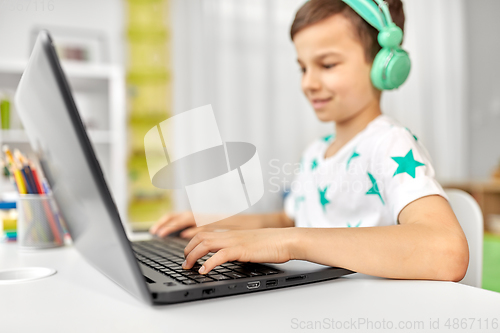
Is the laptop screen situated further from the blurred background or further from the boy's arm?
the blurred background

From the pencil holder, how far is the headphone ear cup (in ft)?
2.13

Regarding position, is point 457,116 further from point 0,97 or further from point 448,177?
point 0,97

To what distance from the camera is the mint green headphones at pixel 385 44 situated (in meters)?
0.77

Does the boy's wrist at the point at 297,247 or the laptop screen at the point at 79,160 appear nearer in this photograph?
the laptop screen at the point at 79,160

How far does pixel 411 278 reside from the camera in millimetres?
503

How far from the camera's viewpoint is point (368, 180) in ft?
2.52

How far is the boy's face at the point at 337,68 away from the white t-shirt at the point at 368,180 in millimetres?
61

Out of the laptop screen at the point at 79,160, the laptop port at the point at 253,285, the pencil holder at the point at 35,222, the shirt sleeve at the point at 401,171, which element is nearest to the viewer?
the laptop screen at the point at 79,160

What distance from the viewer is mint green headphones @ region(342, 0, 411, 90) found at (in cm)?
77

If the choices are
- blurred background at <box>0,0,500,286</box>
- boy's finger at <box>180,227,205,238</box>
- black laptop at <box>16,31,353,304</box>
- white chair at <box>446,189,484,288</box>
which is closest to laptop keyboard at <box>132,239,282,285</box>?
black laptop at <box>16,31,353,304</box>

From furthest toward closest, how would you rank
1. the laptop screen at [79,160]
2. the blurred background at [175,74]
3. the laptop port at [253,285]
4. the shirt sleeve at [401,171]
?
the blurred background at [175,74] → the shirt sleeve at [401,171] → the laptop port at [253,285] → the laptop screen at [79,160]

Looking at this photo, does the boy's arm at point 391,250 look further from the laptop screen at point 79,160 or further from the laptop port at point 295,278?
the laptop screen at point 79,160

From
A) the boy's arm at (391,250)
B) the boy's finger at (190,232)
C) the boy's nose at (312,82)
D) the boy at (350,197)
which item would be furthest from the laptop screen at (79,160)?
the boy's nose at (312,82)

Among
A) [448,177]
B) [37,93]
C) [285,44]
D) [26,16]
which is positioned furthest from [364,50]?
[448,177]
